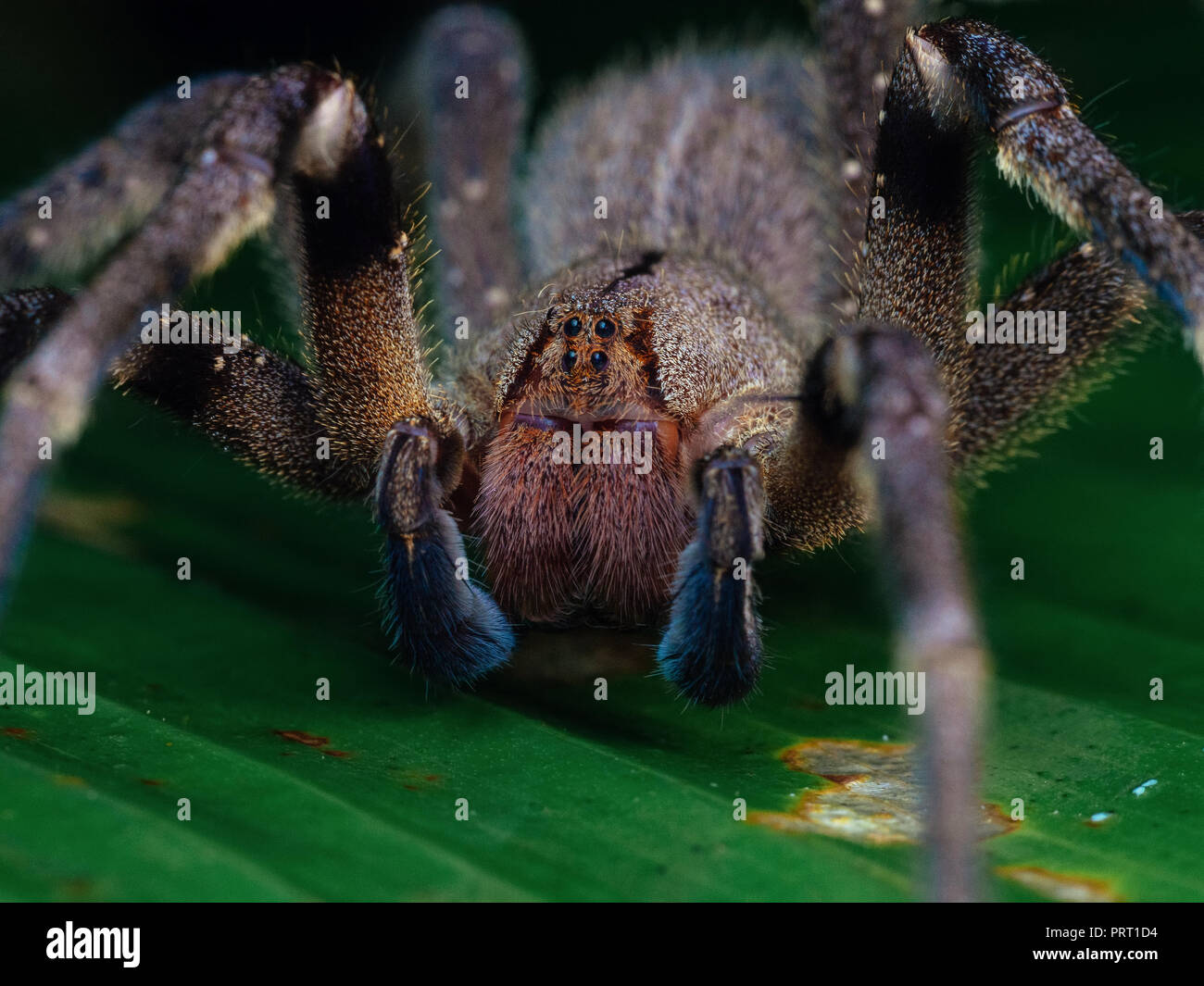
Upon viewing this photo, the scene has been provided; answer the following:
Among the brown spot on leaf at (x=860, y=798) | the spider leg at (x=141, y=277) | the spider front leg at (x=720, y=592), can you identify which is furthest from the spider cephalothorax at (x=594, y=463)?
the spider leg at (x=141, y=277)

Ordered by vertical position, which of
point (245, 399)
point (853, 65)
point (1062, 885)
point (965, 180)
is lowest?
point (1062, 885)

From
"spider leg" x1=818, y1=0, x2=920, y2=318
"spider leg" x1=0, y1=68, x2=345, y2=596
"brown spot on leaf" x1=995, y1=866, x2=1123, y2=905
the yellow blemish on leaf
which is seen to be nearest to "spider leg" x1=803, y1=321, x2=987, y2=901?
"brown spot on leaf" x1=995, y1=866, x2=1123, y2=905

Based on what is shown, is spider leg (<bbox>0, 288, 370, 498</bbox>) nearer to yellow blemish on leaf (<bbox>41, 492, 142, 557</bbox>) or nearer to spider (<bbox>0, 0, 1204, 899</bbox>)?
spider (<bbox>0, 0, 1204, 899</bbox>)

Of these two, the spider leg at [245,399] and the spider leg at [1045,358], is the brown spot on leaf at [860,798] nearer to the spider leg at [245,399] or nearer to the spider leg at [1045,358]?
the spider leg at [1045,358]

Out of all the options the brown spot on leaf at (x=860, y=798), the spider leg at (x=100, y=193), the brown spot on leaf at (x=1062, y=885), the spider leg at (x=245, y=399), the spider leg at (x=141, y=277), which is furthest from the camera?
the spider leg at (x=100, y=193)

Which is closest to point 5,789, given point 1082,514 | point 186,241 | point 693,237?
point 186,241

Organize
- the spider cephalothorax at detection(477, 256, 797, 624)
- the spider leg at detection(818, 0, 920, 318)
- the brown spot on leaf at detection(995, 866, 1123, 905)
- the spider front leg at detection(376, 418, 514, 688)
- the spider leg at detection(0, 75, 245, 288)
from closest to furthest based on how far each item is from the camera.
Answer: the brown spot on leaf at detection(995, 866, 1123, 905), the spider front leg at detection(376, 418, 514, 688), the spider cephalothorax at detection(477, 256, 797, 624), the spider leg at detection(0, 75, 245, 288), the spider leg at detection(818, 0, 920, 318)

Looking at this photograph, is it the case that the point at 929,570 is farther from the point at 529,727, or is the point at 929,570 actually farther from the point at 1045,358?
the point at 1045,358

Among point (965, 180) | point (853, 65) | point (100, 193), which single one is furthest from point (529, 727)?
point (853, 65)
